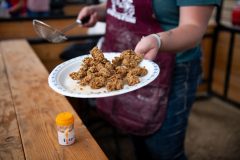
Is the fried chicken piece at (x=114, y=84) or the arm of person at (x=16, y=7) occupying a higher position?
the fried chicken piece at (x=114, y=84)

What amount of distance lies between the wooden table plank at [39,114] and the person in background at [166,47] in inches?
11.9

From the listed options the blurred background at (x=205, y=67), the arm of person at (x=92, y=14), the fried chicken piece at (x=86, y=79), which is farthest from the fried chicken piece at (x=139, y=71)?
the blurred background at (x=205, y=67)

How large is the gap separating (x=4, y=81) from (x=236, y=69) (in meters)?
1.99

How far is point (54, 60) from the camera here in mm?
1933

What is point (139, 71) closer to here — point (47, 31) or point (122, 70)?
point (122, 70)

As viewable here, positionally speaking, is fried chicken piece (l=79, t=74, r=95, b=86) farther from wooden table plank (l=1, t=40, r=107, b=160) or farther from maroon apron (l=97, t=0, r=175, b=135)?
maroon apron (l=97, t=0, r=175, b=135)

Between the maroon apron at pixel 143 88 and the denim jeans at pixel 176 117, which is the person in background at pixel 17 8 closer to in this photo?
the maroon apron at pixel 143 88

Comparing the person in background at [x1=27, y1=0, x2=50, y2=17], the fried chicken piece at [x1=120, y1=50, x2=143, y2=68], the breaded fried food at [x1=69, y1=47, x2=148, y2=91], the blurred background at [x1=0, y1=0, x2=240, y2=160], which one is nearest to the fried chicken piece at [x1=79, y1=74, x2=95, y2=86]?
the breaded fried food at [x1=69, y1=47, x2=148, y2=91]

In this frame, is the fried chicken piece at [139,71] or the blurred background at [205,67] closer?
the fried chicken piece at [139,71]

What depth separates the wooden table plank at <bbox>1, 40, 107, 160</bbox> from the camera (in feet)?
2.44

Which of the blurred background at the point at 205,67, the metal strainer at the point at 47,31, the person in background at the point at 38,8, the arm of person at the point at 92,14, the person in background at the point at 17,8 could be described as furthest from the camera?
the person in background at the point at 17,8

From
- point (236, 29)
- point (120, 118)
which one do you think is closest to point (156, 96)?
point (120, 118)

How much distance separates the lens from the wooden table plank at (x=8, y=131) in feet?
2.44

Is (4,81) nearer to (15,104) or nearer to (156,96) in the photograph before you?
(15,104)
